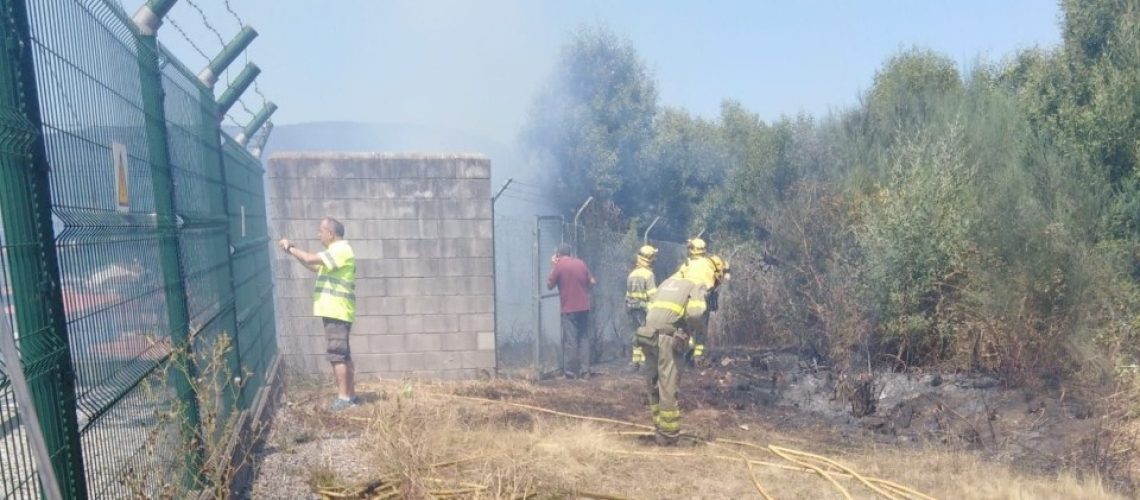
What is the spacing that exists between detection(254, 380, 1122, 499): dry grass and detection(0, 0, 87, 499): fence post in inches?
88.8

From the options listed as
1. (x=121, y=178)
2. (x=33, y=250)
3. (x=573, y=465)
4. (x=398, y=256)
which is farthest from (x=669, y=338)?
(x=33, y=250)

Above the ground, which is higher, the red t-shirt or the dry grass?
the red t-shirt

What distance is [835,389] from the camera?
29.1ft

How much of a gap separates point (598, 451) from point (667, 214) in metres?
12.3

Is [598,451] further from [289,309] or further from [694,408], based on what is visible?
[289,309]

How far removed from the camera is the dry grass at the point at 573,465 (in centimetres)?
470

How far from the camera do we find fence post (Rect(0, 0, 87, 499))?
203 centimetres

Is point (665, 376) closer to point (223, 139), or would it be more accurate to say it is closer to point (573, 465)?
point (573, 465)

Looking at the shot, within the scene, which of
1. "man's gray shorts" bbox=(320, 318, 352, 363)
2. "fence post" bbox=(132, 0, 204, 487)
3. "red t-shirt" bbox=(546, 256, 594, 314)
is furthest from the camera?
"red t-shirt" bbox=(546, 256, 594, 314)

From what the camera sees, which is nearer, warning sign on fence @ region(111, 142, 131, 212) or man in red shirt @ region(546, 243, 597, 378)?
warning sign on fence @ region(111, 142, 131, 212)

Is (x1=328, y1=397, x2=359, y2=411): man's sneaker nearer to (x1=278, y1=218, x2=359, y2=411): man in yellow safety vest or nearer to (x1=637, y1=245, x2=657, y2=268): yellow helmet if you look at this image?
(x1=278, y1=218, x2=359, y2=411): man in yellow safety vest

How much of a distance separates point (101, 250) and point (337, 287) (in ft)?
14.6

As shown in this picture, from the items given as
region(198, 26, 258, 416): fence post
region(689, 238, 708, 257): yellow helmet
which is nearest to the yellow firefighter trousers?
region(689, 238, 708, 257): yellow helmet

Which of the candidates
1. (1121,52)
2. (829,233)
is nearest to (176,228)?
(829,233)
